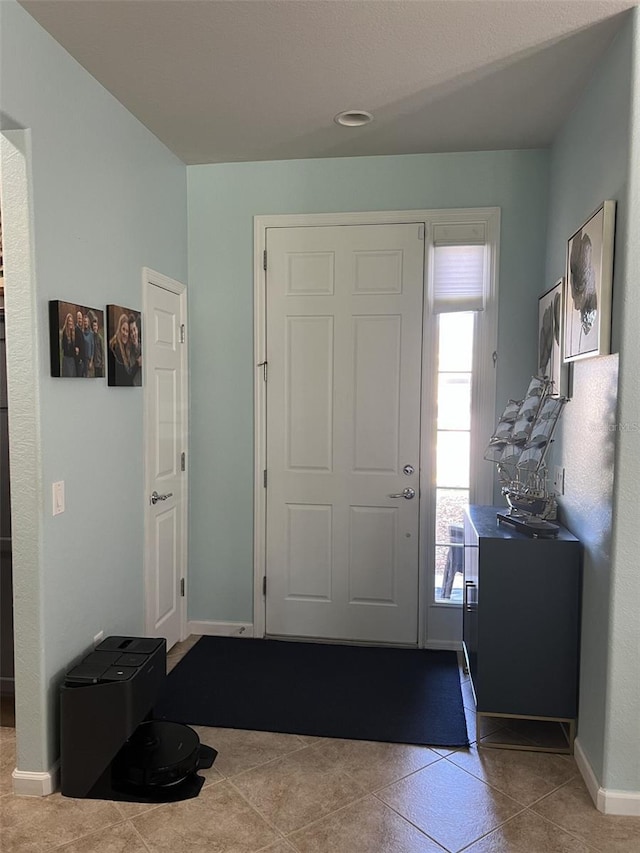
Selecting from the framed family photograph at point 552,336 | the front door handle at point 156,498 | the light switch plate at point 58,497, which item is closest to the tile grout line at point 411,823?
the light switch plate at point 58,497

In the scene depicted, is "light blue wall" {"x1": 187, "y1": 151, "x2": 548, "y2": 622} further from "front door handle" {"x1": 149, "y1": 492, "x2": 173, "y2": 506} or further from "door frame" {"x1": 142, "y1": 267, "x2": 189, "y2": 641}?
"front door handle" {"x1": 149, "y1": 492, "x2": 173, "y2": 506}

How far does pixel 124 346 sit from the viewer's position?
2.89 metres

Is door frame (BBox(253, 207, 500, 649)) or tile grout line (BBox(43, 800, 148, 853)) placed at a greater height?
door frame (BBox(253, 207, 500, 649))

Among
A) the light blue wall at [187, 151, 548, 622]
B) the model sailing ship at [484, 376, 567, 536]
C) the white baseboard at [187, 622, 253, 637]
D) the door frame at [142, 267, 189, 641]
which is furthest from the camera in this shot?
the white baseboard at [187, 622, 253, 637]

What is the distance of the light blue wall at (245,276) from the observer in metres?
3.49

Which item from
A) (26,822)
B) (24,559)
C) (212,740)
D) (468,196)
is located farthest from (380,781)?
(468,196)

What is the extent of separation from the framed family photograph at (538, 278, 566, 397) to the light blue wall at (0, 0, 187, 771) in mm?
1949

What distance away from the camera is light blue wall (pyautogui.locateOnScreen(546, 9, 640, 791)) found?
2164mm

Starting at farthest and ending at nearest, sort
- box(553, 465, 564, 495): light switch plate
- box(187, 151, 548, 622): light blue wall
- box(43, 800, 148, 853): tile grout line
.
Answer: box(187, 151, 548, 622): light blue wall
box(553, 465, 564, 495): light switch plate
box(43, 800, 148, 853): tile grout line

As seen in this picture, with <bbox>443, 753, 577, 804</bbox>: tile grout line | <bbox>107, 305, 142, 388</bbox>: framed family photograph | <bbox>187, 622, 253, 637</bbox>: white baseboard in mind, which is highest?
<bbox>107, 305, 142, 388</bbox>: framed family photograph

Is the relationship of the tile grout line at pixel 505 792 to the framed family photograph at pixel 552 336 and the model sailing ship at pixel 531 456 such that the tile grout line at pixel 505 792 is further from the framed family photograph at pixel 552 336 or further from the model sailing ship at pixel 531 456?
the framed family photograph at pixel 552 336

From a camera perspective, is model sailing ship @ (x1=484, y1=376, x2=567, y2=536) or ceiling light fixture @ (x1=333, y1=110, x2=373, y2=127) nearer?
model sailing ship @ (x1=484, y1=376, x2=567, y2=536)

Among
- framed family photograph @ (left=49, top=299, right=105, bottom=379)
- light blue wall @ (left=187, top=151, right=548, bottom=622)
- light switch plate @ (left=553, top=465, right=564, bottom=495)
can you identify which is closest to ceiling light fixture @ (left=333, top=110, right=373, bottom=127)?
light blue wall @ (left=187, top=151, right=548, bottom=622)

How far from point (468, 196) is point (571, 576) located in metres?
2.07
